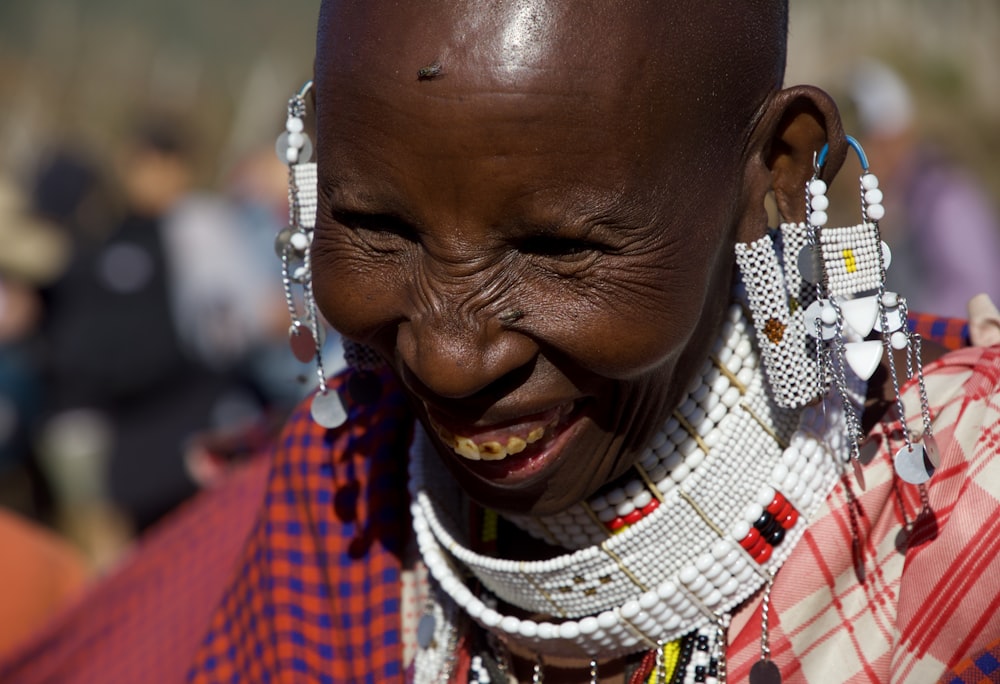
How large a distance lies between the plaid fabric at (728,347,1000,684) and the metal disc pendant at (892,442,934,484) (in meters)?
0.06

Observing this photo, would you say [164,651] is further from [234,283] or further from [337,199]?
[234,283]

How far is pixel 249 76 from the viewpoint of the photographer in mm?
14078

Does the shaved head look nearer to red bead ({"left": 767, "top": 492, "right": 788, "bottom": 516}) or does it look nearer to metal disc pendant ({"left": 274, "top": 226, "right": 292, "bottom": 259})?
metal disc pendant ({"left": 274, "top": 226, "right": 292, "bottom": 259})

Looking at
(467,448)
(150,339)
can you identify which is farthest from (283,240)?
(150,339)

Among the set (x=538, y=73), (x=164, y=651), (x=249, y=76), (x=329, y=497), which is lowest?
(x=249, y=76)

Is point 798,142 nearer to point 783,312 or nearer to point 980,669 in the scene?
point 783,312

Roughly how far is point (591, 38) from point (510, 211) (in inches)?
8.2

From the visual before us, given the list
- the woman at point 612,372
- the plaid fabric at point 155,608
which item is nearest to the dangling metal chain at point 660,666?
the woman at point 612,372

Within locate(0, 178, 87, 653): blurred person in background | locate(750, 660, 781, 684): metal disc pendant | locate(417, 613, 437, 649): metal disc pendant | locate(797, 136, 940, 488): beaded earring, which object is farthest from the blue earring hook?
locate(0, 178, 87, 653): blurred person in background

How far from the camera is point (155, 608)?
8.34ft

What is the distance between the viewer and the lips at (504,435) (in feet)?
5.00

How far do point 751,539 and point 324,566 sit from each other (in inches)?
28.9

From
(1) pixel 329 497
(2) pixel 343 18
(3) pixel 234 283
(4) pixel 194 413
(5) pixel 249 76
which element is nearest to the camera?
(2) pixel 343 18

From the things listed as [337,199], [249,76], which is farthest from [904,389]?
[249,76]
